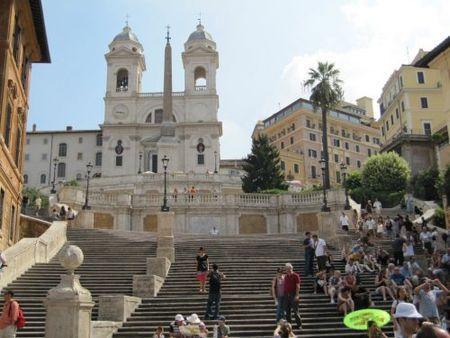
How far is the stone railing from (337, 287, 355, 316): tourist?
35.6 feet

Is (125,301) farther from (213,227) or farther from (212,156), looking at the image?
(212,156)

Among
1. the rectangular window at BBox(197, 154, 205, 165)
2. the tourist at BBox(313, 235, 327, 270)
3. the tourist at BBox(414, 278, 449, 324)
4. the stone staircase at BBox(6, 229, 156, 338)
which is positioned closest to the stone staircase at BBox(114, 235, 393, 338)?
the tourist at BBox(313, 235, 327, 270)

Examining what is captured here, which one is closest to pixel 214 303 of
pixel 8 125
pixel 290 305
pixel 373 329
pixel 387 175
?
pixel 290 305

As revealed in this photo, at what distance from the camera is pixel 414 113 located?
217ft

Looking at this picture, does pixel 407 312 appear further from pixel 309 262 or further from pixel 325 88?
pixel 325 88

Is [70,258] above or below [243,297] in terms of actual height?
above

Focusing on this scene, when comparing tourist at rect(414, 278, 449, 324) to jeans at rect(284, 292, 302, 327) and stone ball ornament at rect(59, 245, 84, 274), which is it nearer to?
jeans at rect(284, 292, 302, 327)

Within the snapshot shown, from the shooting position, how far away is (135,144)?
8856cm

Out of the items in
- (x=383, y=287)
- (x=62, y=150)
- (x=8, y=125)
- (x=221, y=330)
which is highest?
(x=62, y=150)

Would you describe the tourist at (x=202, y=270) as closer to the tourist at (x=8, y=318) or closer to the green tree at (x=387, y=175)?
the tourist at (x=8, y=318)

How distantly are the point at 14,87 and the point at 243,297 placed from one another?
15532 millimetres

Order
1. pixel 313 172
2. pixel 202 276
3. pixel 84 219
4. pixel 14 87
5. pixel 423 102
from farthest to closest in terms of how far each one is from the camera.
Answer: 1. pixel 313 172
2. pixel 423 102
3. pixel 84 219
4. pixel 14 87
5. pixel 202 276

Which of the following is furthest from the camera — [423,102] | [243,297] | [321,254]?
[423,102]

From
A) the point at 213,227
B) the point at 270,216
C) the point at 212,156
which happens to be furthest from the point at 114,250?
the point at 212,156
